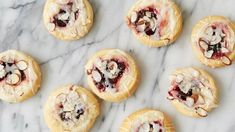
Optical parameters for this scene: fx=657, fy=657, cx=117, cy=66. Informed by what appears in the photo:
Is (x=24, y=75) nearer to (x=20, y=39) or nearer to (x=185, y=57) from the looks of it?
(x=20, y=39)

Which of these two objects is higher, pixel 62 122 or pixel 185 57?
pixel 185 57

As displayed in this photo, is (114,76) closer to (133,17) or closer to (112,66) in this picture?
(112,66)

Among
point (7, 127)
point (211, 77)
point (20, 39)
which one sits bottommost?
point (7, 127)

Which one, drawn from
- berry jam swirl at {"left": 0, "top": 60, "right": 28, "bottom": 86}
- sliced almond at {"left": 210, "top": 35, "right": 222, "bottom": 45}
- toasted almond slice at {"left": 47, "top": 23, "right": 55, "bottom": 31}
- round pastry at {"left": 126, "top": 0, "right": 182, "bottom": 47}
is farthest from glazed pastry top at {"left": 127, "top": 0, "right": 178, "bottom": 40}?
berry jam swirl at {"left": 0, "top": 60, "right": 28, "bottom": 86}

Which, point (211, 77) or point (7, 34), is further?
point (7, 34)

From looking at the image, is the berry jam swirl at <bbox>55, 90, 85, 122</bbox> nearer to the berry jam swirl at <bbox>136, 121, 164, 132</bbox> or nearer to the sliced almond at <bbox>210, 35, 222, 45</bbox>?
the berry jam swirl at <bbox>136, 121, 164, 132</bbox>

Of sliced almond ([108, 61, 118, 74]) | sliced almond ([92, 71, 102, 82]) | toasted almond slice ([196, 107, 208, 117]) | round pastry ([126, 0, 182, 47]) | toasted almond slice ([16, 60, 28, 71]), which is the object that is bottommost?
toasted almond slice ([196, 107, 208, 117])

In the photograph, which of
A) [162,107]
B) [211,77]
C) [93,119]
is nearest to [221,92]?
[211,77]
